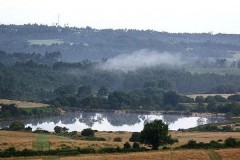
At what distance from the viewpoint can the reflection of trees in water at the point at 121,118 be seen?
388 ft

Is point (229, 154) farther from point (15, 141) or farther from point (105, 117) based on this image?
point (105, 117)

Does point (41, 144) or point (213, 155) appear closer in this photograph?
point (213, 155)

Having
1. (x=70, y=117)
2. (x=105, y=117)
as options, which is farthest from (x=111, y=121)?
(x=70, y=117)

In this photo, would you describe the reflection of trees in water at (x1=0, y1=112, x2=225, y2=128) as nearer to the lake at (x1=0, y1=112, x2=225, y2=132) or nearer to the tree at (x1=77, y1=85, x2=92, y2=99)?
the lake at (x1=0, y1=112, x2=225, y2=132)

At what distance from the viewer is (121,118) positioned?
127000 mm

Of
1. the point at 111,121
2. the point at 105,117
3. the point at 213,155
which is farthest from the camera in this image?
the point at 105,117

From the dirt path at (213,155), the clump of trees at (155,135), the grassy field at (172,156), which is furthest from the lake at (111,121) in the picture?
the grassy field at (172,156)

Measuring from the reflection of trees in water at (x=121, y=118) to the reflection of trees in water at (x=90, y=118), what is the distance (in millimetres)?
1832

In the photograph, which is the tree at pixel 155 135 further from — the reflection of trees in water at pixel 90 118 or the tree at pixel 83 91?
the tree at pixel 83 91

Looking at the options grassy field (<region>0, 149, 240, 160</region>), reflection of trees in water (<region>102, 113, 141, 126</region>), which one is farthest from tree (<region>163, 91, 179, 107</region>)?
grassy field (<region>0, 149, 240, 160</region>)

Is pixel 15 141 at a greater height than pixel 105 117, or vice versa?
pixel 105 117

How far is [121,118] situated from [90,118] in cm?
670

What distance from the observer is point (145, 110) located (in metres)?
142

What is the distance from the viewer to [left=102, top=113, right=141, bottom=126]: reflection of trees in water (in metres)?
118
